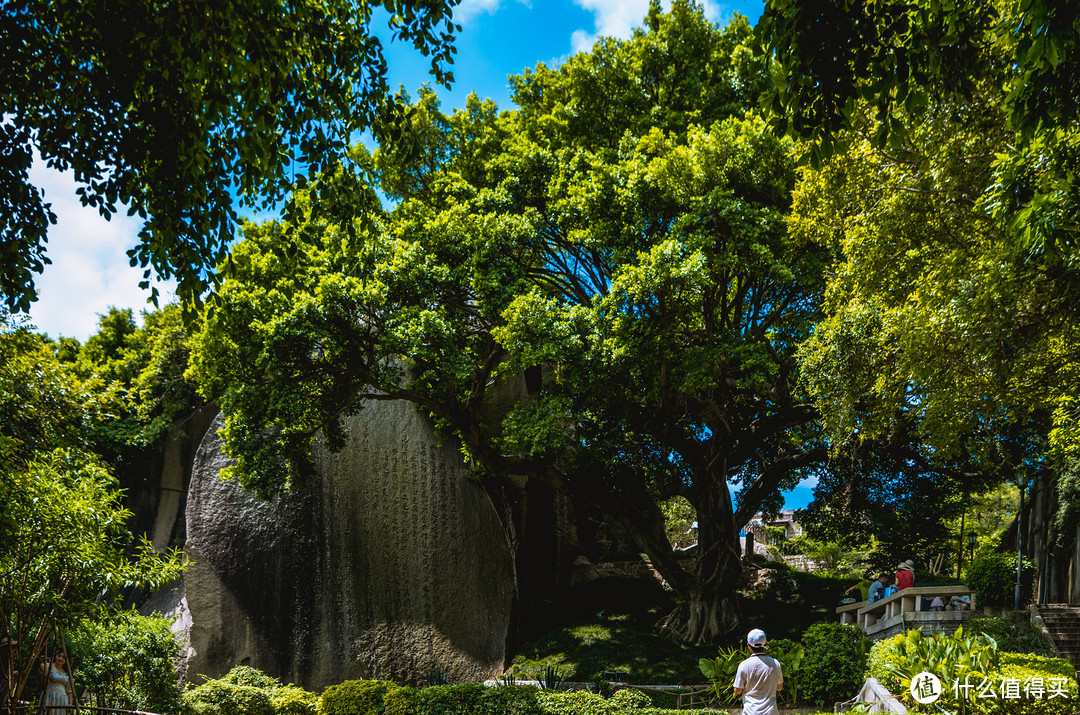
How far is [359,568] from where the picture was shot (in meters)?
17.6

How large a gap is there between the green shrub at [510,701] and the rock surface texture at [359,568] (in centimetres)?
687

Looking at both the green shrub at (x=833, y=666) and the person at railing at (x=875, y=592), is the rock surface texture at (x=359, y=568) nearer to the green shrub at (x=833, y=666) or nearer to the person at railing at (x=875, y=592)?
the person at railing at (x=875, y=592)

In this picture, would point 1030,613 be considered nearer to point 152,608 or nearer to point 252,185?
point 252,185

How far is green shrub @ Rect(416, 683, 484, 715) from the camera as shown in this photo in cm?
1070

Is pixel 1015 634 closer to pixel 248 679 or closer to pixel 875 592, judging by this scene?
pixel 875 592

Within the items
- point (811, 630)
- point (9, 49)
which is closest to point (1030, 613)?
point (811, 630)

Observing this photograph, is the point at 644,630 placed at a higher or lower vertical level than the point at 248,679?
higher

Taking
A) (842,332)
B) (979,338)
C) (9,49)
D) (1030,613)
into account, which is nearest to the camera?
(9,49)

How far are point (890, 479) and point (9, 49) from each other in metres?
18.4

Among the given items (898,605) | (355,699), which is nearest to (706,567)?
(898,605)

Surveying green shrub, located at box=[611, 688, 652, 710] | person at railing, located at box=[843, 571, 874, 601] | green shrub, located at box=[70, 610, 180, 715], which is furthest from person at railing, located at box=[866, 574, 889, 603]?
green shrub, located at box=[70, 610, 180, 715]

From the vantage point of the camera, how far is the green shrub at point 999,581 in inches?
588

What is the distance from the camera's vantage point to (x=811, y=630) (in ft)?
38.1

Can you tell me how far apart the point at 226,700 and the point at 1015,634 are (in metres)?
12.1
